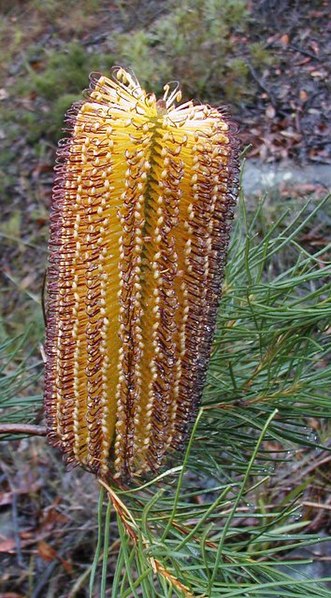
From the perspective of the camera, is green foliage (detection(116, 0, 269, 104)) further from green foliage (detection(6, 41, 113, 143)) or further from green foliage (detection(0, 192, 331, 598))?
green foliage (detection(0, 192, 331, 598))

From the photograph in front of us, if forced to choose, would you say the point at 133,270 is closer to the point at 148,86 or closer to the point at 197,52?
the point at 148,86

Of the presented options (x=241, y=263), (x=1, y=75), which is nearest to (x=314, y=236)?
(x=241, y=263)

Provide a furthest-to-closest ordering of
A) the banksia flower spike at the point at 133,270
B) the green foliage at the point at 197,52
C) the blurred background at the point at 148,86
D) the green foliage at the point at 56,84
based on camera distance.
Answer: the green foliage at the point at 56,84 < the green foliage at the point at 197,52 < the blurred background at the point at 148,86 < the banksia flower spike at the point at 133,270

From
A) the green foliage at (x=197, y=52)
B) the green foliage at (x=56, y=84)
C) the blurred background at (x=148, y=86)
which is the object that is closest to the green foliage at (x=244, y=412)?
the blurred background at (x=148, y=86)

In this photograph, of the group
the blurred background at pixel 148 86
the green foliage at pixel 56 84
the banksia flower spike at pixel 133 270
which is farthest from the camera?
the green foliage at pixel 56 84

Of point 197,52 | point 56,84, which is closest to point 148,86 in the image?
point 197,52

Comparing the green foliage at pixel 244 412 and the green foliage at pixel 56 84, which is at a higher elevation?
the green foliage at pixel 56 84

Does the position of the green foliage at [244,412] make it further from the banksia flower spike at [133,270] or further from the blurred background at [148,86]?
the blurred background at [148,86]
